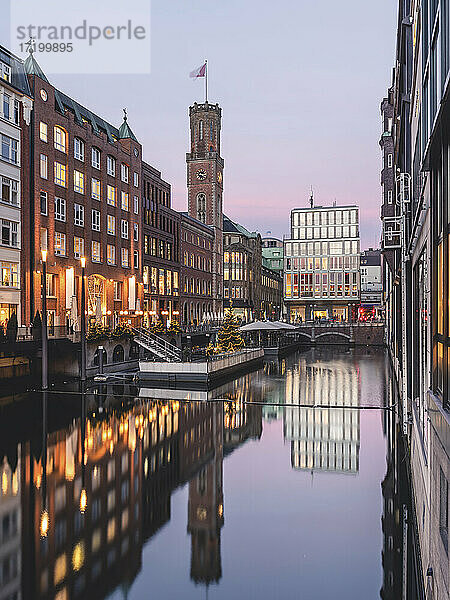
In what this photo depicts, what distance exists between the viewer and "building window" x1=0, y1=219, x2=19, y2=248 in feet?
148

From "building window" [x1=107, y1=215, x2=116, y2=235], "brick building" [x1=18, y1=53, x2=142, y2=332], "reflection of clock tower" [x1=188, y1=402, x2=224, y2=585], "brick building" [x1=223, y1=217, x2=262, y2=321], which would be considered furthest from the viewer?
"brick building" [x1=223, y1=217, x2=262, y2=321]

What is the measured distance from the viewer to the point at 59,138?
53.1 m

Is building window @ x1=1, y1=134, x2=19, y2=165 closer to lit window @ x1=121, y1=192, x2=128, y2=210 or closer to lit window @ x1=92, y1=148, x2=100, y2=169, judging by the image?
lit window @ x1=92, y1=148, x2=100, y2=169

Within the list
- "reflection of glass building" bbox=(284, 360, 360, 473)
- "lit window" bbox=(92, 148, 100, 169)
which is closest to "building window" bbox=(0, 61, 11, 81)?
"lit window" bbox=(92, 148, 100, 169)

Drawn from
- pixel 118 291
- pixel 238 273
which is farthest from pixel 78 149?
pixel 238 273

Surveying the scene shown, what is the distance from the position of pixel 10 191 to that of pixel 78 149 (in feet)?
41.7

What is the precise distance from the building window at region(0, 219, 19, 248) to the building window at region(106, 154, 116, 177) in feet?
60.9

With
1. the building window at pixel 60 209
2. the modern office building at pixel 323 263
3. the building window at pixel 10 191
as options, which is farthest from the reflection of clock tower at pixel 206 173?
the building window at pixel 10 191

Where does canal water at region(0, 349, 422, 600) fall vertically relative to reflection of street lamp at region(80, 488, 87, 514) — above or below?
below

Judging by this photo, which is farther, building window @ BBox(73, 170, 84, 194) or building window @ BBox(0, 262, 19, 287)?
building window @ BBox(73, 170, 84, 194)

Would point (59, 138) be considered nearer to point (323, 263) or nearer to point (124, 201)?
point (124, 201)

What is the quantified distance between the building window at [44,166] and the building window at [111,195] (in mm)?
12272

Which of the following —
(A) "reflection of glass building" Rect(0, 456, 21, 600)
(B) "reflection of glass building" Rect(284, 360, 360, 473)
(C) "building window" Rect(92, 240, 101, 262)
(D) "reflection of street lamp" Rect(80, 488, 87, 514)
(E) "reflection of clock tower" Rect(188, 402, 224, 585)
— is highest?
(C) "building window" Rect(92, 240, 101, 262)

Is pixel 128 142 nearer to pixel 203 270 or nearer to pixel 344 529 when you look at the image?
pixel 203 270
